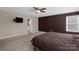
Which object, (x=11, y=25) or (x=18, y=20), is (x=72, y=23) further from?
(x=11, y=25)

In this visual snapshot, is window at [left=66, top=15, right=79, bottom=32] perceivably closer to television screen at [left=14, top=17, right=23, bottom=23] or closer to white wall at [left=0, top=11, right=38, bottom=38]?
white wall at [left=0, top=11, right=38, bottom=38]

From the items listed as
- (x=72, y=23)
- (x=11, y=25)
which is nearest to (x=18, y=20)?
(x=11, y=25)

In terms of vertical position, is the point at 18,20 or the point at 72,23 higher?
the point at 18,20

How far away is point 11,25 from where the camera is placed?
427cm

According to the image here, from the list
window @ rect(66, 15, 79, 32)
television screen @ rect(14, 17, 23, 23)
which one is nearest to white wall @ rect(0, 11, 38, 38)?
television screen @ rect(14, 17, 23, 23)

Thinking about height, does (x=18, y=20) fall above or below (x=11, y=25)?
above

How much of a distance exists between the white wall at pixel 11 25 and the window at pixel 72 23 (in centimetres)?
174

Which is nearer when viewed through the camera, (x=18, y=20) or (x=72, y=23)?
(x=72, y=23)

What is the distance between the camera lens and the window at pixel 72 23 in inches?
→ 158

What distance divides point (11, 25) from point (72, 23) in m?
3.34

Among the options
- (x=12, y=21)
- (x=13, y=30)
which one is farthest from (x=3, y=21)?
(x=13, y=30)

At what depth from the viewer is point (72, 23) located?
13.0 feet

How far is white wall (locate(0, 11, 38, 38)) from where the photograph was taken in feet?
13.0

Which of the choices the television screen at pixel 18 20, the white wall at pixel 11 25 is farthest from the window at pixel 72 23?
the television screen at pixel 18 20
